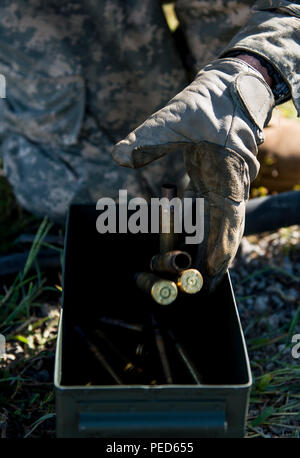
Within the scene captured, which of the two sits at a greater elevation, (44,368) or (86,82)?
(86,82)

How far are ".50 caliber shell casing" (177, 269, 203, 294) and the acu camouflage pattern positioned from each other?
4.15 ft

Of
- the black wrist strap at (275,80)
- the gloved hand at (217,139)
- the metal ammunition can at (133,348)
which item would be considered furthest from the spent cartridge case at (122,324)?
the black wrist strap at (275,80)

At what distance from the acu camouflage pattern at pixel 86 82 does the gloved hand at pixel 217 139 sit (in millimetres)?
920

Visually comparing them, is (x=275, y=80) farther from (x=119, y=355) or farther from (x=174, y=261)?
(x=119, y=355)

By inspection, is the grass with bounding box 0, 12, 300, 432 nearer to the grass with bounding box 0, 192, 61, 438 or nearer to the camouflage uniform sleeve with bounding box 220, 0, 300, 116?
the grass with bounding box 0, 192, 61, 438

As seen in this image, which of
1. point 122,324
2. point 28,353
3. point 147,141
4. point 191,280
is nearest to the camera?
point 147,141

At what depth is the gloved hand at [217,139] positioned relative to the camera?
5.34ft

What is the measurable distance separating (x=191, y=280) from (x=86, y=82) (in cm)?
137

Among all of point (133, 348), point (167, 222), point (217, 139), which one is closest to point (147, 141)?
point (217, 139)

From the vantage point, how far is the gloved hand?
1627 millimetres

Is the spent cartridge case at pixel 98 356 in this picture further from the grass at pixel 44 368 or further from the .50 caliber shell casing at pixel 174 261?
the .50 caliber shell casing at pixel 174 261

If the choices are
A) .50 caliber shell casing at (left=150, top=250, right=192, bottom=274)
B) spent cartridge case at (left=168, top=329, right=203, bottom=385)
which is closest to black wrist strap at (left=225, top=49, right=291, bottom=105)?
.50 caliber shell casing at (left=150, top=250, right=192, bottom=274)

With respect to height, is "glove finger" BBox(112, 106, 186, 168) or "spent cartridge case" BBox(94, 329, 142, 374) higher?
"glove finger" BBox(112, 106, 186, 168)

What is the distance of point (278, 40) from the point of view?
1972 mm
